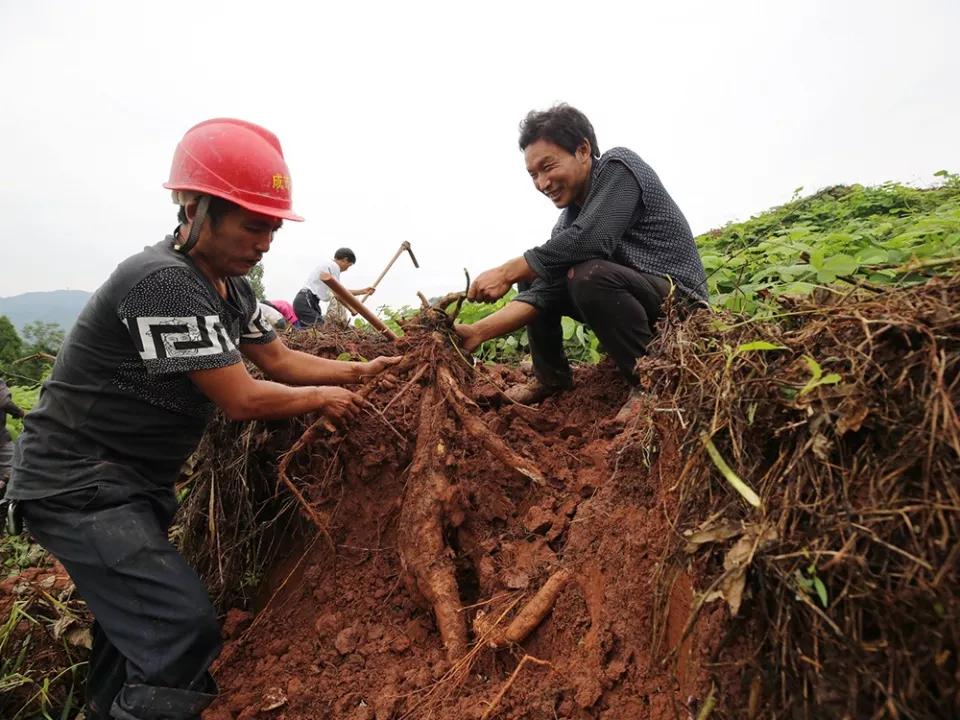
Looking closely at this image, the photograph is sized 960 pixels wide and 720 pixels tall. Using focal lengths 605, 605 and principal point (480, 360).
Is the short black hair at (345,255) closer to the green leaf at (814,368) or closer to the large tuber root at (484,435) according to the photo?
the large tuber root at (484,435)

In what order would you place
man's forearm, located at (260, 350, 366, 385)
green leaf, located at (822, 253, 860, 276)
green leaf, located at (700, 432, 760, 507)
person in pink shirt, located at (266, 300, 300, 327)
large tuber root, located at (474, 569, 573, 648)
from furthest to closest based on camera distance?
person in pink shirt, located at (266, 300, 300, 327), man's forearm, located at (260, 350, 366, 385), green leaf, located at (822, 253, 860, 276), large tuber root, located at (474, 569, 573, 648), green leaf, located at (700, 432, 760, 507)

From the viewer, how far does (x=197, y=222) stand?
2.04 m

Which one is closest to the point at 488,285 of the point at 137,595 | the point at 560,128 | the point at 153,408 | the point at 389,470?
the point at 560,128

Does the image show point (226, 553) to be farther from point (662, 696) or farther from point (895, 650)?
point (895, 650)

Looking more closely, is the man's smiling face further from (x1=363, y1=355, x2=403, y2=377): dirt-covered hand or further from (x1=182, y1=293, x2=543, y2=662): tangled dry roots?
(x1=363, y1=355, x2=403, y2=377): dirt-covered hand

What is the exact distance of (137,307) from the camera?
76.2 inches

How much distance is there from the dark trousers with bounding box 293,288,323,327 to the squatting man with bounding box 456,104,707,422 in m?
5.10

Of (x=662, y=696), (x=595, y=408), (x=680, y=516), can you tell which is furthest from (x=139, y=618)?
(x=595, y=408)

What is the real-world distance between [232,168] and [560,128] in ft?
5.19

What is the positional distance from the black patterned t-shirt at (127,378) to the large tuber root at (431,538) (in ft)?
2.58

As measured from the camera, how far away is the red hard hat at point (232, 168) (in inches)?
80.0

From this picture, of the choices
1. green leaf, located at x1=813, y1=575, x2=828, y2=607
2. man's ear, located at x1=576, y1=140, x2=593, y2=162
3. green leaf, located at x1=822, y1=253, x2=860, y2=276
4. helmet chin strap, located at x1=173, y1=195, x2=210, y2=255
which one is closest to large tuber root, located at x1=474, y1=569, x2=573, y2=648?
green leaf, located at x1=813, y1=575, x2=828, y2=607

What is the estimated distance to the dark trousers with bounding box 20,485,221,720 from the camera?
6.30ft

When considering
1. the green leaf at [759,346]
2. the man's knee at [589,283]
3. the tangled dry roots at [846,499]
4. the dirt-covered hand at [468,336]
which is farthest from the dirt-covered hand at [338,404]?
the green leaf at [759,346]
